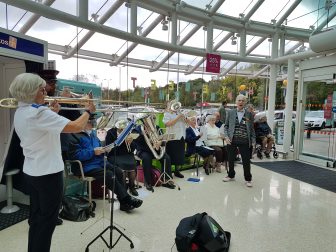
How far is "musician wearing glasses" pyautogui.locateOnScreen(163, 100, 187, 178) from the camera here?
4379 millimetres

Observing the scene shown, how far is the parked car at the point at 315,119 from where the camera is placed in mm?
6421

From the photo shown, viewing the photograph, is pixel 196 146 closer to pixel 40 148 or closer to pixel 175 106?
pixel 175 106

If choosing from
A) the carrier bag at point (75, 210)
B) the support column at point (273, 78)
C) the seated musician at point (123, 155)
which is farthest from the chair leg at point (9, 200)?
the support column at point (273, 78)

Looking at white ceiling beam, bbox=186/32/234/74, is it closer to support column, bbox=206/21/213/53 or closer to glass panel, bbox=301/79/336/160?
support column, bbox=206/21/213/53

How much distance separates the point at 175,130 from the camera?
4488 mm

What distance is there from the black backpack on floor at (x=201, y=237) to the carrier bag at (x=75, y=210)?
1.25m

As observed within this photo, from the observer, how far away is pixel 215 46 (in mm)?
7668

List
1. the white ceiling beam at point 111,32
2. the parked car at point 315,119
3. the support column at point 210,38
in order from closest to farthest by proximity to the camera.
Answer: the white ceiling beam at point 111,32, the parked car at point 315,119, the support column at point 210,38

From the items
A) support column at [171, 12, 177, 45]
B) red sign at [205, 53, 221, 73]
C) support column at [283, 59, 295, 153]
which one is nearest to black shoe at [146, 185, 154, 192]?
support column at [171, 12, 177, 45]

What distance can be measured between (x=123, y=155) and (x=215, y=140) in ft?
7.96

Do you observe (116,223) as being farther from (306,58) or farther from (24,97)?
(306,58)

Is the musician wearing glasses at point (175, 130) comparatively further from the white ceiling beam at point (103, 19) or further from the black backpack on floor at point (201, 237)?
the white ceiling beam at point (103, 19)

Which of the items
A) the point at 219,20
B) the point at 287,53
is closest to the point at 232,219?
the point at 219,20

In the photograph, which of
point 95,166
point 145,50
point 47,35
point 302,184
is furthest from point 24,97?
point 145,50
